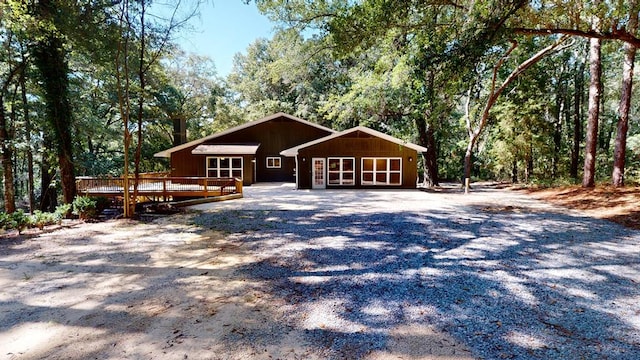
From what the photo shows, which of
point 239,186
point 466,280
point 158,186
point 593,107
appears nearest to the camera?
point 466,280

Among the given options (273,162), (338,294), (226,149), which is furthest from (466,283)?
(273,162)

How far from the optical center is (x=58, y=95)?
923cm

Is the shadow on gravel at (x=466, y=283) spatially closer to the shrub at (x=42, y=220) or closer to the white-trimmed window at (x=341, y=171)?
the shrub at (x=42, y=220)

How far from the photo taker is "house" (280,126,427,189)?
655 inches

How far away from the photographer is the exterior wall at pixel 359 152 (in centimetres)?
1662

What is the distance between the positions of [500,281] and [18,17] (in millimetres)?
12958

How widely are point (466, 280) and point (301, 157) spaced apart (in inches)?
536

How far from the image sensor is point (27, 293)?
360 cm

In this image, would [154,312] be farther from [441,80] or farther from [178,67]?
[178,67]

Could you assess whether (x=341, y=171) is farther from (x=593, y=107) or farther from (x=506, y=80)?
(x=593, y=107)

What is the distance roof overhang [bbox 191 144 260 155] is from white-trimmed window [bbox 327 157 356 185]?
16.3 ft

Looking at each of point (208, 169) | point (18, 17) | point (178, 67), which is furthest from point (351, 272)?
point (178, 67)

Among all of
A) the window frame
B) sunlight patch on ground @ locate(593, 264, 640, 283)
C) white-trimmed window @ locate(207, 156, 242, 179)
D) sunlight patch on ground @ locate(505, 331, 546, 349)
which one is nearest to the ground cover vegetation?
white-trimmed window @ locate(207, 156, 242, 179)

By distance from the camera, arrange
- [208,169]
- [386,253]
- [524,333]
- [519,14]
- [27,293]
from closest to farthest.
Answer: [524,333] → [27,293] → [386,253] → [519,14] → [208,169]
